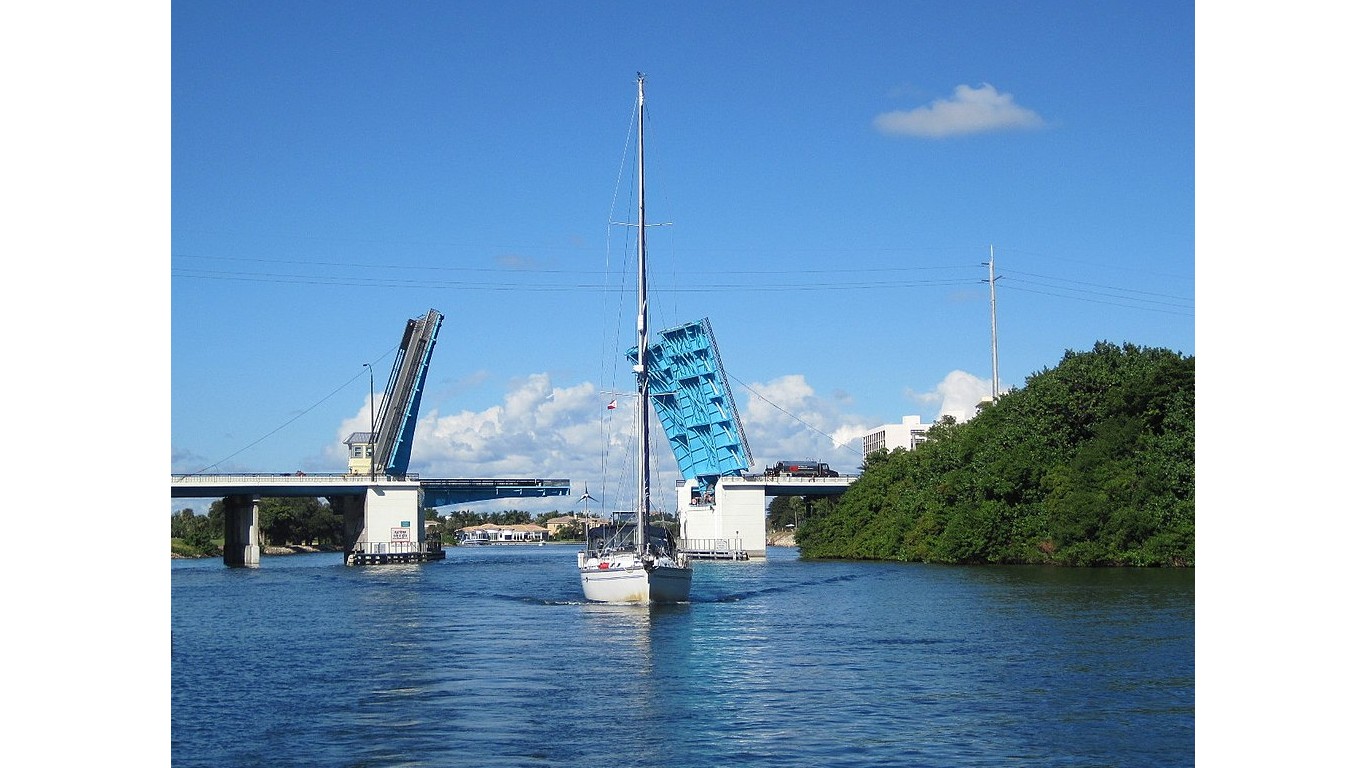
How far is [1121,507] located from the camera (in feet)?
146

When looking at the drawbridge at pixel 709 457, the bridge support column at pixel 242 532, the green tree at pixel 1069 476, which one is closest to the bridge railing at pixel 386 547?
the bridge support column at pixel 242 532

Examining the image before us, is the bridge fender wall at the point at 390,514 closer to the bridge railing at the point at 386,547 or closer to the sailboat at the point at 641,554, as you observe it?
the bridge railing at the point at 386,547

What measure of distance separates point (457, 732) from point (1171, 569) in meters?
34.2

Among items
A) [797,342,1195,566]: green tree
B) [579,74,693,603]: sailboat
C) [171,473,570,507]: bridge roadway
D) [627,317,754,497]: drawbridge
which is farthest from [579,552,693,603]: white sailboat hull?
[171,473,570,507]: bridge roadway

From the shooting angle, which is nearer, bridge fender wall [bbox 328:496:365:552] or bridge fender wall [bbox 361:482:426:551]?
bridge fender wall [bbox 361:482:426:551]

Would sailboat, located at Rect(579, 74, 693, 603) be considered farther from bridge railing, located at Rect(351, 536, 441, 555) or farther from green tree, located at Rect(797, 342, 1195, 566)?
bridge railing, located at Rect(351, 536, 441, 555)

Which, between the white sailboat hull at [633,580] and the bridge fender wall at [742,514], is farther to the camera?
the bridge fender wall at [742,514]

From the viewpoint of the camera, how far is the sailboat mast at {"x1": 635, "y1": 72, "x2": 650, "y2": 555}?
29.2 metres

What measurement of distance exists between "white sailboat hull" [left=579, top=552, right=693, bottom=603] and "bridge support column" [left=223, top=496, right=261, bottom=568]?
4331cm

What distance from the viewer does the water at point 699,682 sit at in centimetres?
1271
